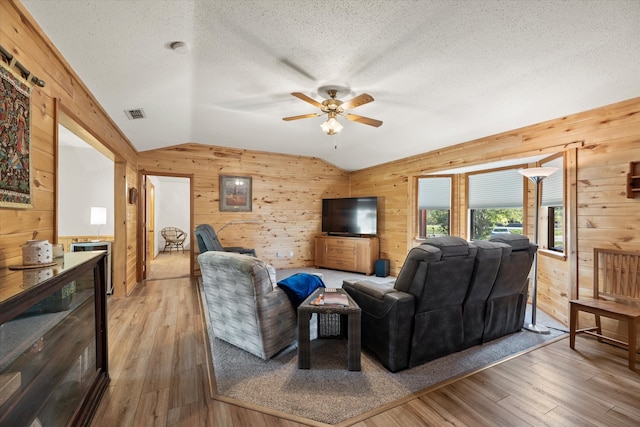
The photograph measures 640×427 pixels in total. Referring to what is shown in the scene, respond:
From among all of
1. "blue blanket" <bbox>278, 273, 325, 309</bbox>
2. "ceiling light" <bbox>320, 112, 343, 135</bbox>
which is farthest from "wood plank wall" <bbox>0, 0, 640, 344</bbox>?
"ceiling light" <bbox>320, 112, 343, 135</bbox>

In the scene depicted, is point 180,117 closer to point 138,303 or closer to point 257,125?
point 257,125

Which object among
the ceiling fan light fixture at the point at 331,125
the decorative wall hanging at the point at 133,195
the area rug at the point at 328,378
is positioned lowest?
the area rug at the point at 328,378

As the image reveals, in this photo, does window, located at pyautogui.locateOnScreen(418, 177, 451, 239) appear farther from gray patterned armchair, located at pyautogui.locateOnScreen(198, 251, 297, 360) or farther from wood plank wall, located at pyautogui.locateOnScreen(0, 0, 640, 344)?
gray patterned armchair, located at pyautogui.locateOnScreen(198, 251, 297, 360)

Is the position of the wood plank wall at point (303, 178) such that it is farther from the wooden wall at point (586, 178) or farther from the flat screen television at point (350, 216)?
the flat screen television at point (350, 216)

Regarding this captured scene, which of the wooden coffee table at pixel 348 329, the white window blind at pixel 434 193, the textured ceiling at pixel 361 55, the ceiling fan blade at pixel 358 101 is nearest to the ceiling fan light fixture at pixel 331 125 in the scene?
the ceiling fan blade at pixel 358 101

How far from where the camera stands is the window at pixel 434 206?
5.36 metres

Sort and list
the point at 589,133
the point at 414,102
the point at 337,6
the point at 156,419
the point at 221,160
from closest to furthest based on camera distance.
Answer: the point at 156,419
the point at 337,6
the point at 589,133
the point at 414,102
the point at 221,160

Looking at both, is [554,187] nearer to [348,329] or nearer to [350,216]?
[348,329]

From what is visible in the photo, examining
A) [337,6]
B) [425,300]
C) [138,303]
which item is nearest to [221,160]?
[138,303]

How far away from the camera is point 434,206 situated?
5.46 meters

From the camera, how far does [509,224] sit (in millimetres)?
4605

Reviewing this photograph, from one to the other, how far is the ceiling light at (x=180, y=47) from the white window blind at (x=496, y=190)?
Result: 4516 millimetres

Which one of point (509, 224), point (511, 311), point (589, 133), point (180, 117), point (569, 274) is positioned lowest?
point (511, 311)

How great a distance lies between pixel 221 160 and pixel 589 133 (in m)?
5.63
